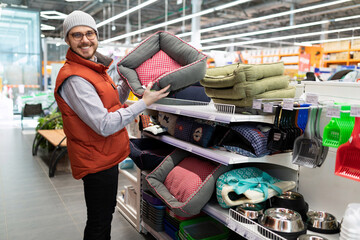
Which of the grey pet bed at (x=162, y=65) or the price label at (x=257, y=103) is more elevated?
the grey pet bed at (x=162, y=65)

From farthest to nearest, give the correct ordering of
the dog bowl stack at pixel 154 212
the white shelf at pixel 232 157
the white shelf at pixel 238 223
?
the dog bowl stack at pixel 154 212, the white shelf at pixel 232 157, the white shelf at pixel 238 223

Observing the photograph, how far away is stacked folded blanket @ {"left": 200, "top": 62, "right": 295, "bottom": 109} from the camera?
1882 millimetres

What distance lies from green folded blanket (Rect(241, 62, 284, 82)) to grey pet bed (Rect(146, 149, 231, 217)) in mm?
635

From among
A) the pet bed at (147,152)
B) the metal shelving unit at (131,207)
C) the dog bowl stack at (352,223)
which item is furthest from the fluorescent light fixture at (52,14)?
the dog bowl stack at (352,223)

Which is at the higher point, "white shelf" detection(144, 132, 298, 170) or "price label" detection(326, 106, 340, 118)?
"price label" detection(326, 106, 340, 118)

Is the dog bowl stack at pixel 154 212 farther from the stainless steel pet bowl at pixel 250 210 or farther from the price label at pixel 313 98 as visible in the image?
the price label at pixel 313 98

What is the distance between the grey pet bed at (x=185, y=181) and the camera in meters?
2.06

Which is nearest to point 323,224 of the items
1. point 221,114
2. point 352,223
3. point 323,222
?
point 323,222

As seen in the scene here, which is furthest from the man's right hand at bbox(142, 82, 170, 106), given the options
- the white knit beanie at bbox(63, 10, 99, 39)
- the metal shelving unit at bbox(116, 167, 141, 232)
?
the metal shelving unit at bbox(116, 167, 141, 232)

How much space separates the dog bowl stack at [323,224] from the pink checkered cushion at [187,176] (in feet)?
2.39

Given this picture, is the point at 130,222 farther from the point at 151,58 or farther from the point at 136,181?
the point at 151,58

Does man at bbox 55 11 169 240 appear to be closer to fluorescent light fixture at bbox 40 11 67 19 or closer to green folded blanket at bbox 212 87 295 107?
green folded blanket at bbox 212 87 295 107

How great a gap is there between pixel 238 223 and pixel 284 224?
29cm

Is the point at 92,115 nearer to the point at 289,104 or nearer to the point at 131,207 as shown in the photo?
the point at 289,104
